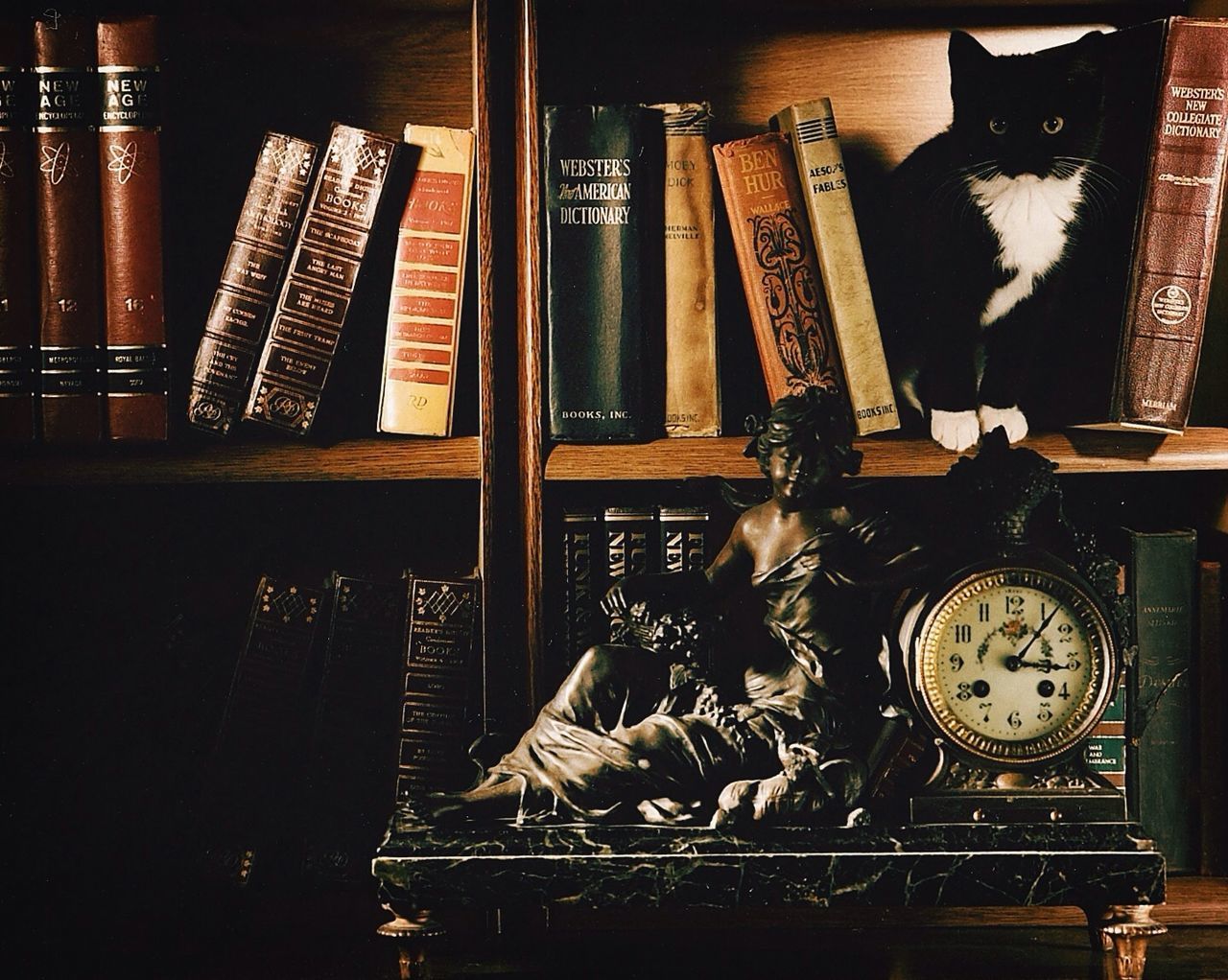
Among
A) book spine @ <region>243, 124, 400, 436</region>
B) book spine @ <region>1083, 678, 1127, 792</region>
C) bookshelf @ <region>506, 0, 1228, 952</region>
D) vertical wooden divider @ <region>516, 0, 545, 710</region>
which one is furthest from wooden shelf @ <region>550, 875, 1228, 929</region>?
book spine @ <region>243, 124, 400, 436</region>

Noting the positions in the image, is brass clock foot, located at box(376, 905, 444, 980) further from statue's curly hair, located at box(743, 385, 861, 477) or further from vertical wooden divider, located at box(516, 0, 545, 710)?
statue's curly hair, located at box(743, 385, 861, 477)

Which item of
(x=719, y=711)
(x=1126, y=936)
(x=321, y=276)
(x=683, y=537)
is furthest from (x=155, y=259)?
(x=1126, y=936)

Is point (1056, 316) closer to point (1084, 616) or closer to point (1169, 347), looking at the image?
point (1169, 347)

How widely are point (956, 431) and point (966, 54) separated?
1.14 feet

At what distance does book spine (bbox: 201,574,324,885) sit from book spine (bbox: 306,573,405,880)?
0.08 ft

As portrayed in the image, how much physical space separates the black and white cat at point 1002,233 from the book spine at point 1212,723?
0.23 m

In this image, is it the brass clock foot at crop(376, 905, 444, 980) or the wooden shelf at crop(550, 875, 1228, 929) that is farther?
the wooden shelf at crop(550, 875, 1228, 929)

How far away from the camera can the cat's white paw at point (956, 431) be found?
4.00 feet

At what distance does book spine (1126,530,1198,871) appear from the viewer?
120 centimetres

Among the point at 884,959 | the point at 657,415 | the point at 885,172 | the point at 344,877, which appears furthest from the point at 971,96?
the point at 344,877

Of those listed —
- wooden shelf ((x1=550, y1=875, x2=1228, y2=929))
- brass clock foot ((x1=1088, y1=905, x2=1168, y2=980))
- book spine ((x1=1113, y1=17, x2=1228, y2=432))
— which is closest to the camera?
brass clock foot ((x1=1088, y1=905, x2=1168, y2=980))

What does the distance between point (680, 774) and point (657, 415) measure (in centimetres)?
34

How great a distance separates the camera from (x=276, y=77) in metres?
1.33

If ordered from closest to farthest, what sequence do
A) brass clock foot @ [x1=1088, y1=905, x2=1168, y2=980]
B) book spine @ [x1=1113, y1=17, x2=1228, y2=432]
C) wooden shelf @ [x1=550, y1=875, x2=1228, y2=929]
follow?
brass clock foot @ [x1=1088, y1=905, x2=1168, y2=980], book spine @ [x1=1113, y1=17, x2=1228, y2=432], wooden shelf @ [x1=550, y1=875, x2=1228, y2=929]
